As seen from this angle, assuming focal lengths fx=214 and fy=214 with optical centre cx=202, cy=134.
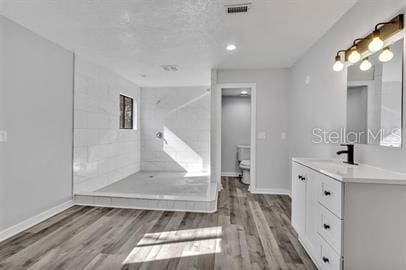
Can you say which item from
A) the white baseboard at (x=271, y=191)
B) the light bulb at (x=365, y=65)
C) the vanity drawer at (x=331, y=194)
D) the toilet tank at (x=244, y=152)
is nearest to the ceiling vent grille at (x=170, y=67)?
the toilet tank at (x=244, y=152)

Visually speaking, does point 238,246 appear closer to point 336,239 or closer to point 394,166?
point 336,239

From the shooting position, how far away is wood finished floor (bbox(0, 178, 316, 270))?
6.08ft

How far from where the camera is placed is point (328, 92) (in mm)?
2572

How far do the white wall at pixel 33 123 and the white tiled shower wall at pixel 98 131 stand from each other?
194 millimetres

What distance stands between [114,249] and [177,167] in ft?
12.3

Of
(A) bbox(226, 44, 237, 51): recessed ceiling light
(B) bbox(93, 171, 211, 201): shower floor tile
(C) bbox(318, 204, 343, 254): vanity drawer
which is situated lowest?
(B) bbox(93, 171, 211, 201): shower floor tile

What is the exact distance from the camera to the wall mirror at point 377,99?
1515 millimetres

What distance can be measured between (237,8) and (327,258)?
2.28m

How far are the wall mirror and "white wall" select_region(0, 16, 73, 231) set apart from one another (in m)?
3.56

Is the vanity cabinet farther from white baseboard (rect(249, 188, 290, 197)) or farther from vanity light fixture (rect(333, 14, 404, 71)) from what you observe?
white baseboard (rect(249, 188, 290, 197))

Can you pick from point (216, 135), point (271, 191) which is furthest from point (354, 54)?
point (271, 191)

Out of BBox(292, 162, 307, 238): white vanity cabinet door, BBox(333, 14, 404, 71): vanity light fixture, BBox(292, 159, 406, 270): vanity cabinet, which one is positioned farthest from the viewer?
BBox(292, 162, 307, 238): white vanity cabinet door

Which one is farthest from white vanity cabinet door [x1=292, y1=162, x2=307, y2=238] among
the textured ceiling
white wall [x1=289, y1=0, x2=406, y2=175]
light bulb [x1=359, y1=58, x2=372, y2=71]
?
the textured ceiling

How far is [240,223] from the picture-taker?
2676mm
